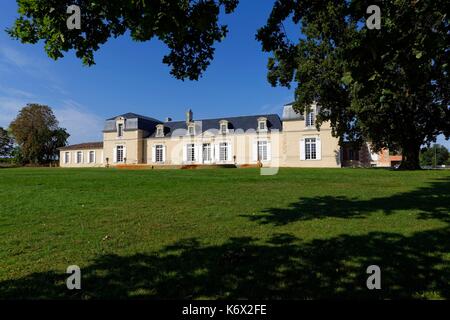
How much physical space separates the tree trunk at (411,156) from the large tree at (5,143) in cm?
8103

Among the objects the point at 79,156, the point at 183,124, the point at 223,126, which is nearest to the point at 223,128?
the point at 223,126

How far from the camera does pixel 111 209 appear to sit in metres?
8.76

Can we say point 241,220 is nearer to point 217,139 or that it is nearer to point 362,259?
point 362,259

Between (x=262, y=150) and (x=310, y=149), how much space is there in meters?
6.33

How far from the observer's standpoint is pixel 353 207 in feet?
29.3

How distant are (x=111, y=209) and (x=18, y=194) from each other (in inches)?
191

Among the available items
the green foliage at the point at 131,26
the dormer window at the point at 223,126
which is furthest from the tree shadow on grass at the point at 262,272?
the dormer window at the point at 223,126

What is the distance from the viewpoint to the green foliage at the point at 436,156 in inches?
3622

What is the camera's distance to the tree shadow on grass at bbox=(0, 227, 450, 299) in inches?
144

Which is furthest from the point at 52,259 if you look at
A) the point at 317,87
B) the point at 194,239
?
the point at 317,87

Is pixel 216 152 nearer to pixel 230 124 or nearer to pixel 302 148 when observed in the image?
pixel 230 124

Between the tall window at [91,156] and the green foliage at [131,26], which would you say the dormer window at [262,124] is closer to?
the tall window at [91,156]

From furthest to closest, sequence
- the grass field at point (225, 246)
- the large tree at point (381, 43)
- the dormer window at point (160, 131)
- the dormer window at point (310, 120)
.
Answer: the dormer window at point (160, 131) → the dormer window at point (310, 120) → the large tree at point (381, 43) → the grass field at point (225, 246)

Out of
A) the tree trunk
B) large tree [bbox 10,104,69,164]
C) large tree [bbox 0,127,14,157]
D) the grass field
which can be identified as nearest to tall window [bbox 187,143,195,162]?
the tree trunk
